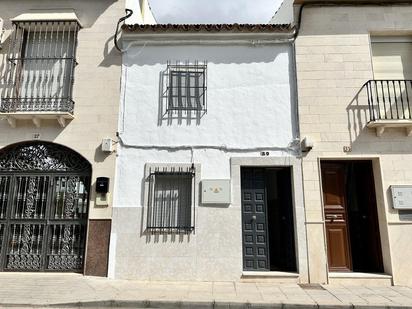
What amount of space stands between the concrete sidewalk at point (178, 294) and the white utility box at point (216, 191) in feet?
5.42

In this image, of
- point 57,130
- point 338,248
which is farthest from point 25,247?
point 338,248

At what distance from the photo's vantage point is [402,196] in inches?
280

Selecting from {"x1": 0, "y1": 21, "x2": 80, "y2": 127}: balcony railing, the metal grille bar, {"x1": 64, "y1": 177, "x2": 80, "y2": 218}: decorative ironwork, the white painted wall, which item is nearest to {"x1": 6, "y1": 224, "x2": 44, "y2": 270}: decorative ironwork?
{"x1": 64, "y1": 177, "x2": 80, "y2": 218}: decorative ironwork

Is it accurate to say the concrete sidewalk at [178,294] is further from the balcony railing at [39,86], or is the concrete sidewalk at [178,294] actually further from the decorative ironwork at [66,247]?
the balcony railing at [39,86]

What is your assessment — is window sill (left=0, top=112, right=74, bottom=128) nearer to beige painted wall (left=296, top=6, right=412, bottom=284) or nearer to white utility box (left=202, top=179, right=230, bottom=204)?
white utility box (left=202, top=179, right=230, bottom=204)

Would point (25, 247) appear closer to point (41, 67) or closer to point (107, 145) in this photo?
point (107, 145)

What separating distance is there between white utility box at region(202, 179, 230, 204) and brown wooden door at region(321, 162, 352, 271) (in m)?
2.22

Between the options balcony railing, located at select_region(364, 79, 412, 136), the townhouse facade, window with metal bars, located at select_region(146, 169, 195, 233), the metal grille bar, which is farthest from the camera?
the metal grille bar

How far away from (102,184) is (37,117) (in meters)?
2.12

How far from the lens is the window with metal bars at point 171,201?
726 cm

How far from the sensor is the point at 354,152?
739cm

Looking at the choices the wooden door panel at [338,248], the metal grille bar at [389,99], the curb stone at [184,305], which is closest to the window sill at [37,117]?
the curb stone at [184,305]

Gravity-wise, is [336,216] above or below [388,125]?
below

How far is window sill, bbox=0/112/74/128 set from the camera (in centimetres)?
744
